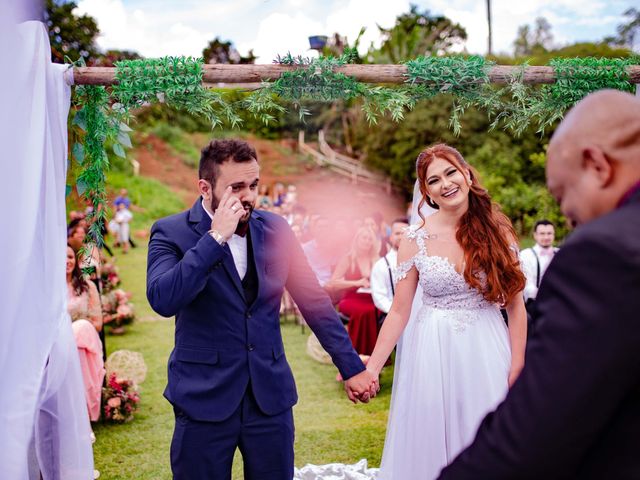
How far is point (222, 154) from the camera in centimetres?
319

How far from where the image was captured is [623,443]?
4.20 feet

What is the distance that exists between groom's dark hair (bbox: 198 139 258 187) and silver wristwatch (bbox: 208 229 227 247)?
1.17ft

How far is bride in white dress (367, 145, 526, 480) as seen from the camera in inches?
147

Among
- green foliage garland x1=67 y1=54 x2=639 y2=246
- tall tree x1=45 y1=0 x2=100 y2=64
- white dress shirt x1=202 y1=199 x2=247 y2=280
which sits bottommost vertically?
white dress shirt x1=202 y1=199 x2=247 y2=280

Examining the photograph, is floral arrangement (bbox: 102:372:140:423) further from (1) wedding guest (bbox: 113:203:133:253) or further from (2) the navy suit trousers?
(1) wedding guest (bbox: 113:203:133:253)

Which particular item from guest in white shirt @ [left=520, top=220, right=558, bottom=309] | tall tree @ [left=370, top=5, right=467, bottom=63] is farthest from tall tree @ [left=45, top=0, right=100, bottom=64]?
guest in white shirt @ [left=520, top=220, right=558, bottom=309]

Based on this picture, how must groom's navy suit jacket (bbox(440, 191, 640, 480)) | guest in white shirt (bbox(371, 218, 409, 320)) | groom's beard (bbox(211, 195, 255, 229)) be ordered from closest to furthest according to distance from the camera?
groom's navy suit jacket (bbox(440, 191, 640, 480)) < groom's beard (bbox(211, 195, 255, 229)) < guest in white shirt (bbox(371, 218, 409, 320))

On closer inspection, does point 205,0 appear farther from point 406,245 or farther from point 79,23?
point 406,245

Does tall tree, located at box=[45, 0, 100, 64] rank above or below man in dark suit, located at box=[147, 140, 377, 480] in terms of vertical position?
above

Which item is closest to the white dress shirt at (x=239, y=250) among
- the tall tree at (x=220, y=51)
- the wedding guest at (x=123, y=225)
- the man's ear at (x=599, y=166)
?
the man's ear at (x=599, y=166)


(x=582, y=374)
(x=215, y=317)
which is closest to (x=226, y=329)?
(x=215, y=317)

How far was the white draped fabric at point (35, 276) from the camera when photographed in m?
2.91

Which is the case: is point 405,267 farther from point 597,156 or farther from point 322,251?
point 322,251

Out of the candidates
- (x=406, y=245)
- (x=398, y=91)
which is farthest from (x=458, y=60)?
(x=406, y=245)
